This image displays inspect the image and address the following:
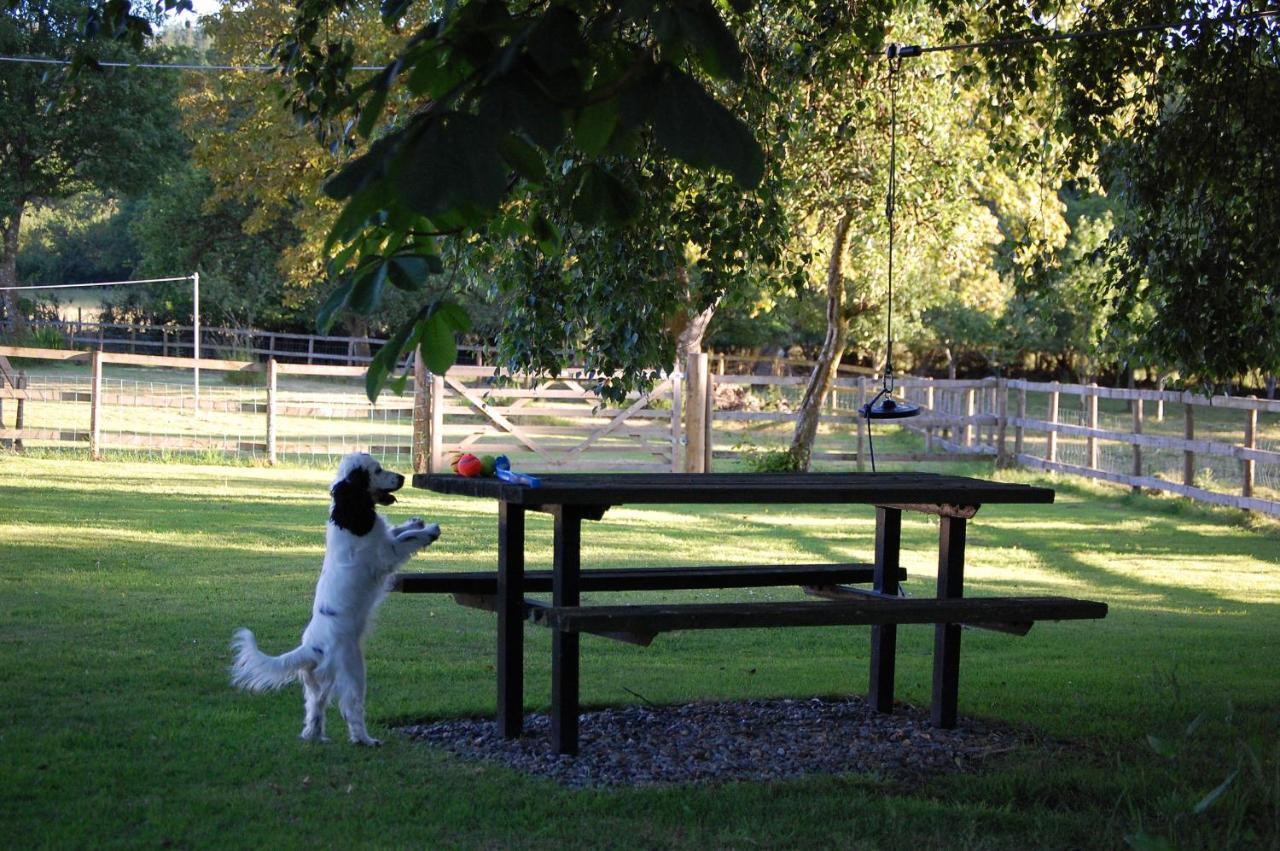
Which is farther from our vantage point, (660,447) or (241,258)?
(241,258)

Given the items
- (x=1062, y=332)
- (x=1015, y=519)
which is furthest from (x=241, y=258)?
(x=1015, y=519)

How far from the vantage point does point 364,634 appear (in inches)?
236

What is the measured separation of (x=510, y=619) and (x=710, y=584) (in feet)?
4.08

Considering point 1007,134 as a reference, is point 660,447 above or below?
below

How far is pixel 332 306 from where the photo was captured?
2492 millimetres

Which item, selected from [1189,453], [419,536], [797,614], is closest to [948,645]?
[797,614]

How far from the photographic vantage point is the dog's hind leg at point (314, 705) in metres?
5.78

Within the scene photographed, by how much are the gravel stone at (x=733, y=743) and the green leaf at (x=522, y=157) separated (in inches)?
133

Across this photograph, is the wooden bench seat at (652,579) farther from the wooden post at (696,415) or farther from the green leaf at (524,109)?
the wooden post at (696,415)

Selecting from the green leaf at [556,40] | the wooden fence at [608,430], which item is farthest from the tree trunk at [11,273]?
the green leaf at [556,40]

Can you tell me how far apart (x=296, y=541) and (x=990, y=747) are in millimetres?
8521

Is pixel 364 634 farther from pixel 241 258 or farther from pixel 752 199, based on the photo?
pixel 241 258

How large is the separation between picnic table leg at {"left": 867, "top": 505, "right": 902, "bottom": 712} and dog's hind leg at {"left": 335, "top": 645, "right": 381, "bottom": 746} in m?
2.62

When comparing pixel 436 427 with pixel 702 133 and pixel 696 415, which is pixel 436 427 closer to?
pixel 696 415
